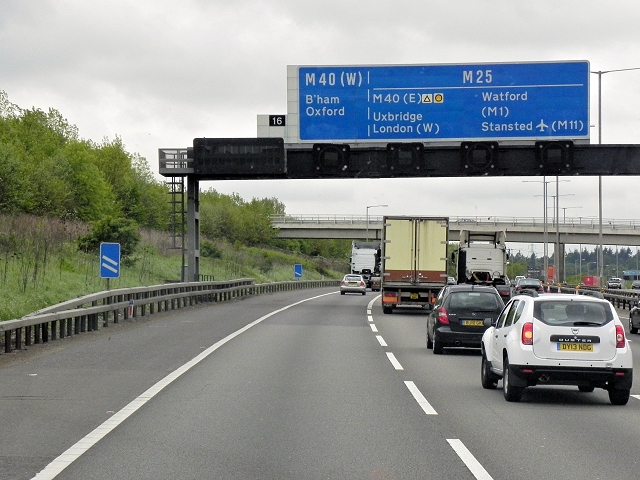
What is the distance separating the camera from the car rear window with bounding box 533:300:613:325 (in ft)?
43.5

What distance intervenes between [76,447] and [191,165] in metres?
30.5

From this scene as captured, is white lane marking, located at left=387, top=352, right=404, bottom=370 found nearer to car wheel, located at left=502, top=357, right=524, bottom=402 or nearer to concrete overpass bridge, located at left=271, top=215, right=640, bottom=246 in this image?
car wheel, located at left=502, top=357, right=524, bottom=402

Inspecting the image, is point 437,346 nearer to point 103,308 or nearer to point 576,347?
point 576,347

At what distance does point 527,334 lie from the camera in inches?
520

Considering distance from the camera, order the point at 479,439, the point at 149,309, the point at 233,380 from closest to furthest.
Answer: the point at 479,439 → the point at 233,380 → the point at 149,309

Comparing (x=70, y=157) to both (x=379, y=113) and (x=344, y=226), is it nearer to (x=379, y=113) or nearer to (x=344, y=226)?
(x=344, y=226)

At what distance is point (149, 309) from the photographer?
33469mm

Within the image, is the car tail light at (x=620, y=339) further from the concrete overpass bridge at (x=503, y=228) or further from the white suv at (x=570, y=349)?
the concrete overpass bridge at (x=503, y=228)

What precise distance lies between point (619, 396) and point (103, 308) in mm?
15826

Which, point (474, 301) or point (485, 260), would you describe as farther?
point (485, 260)

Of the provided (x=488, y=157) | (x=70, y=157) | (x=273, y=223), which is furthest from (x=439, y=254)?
(x=273, y=223)

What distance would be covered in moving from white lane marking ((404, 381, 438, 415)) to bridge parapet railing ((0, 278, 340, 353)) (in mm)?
7595

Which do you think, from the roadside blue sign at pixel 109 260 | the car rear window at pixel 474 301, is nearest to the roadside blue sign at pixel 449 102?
the roadside blue sign at pixel 109 260

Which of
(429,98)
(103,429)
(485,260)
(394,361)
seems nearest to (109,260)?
(394,361)
